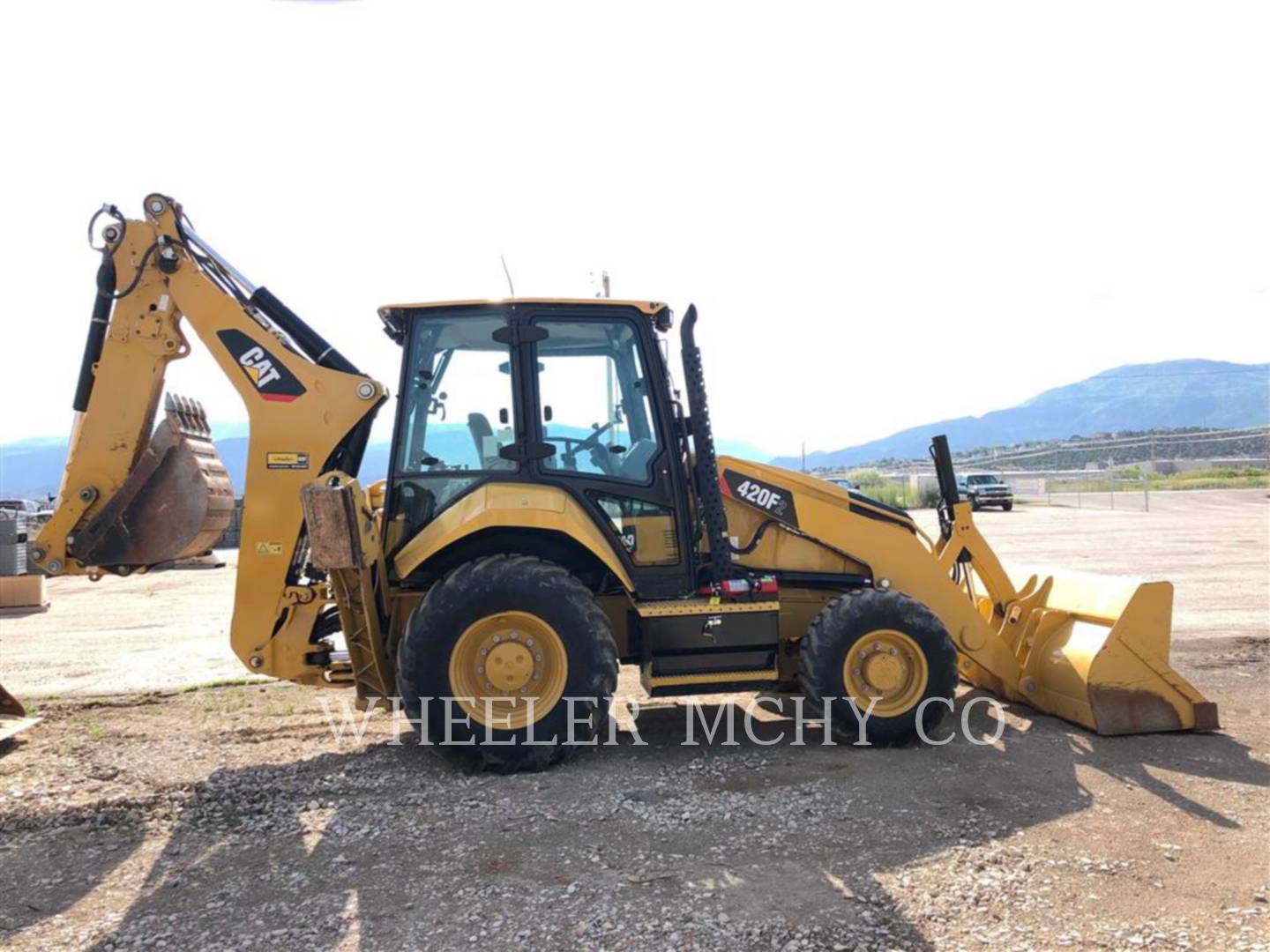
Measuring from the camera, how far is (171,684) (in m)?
7.88

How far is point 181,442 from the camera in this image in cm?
554

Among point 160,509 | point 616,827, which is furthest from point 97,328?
point 616,827

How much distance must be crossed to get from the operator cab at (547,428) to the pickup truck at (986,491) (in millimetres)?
32768

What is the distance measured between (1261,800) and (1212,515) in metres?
28.9

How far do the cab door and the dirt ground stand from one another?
49.8 inches

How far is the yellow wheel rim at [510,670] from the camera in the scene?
5.16m

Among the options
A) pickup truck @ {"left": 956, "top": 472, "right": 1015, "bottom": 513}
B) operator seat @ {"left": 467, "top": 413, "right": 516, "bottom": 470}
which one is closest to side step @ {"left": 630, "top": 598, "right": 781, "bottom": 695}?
operator seat @ {"left": 467, "top": 413, "right": 516, "bottom": 470}

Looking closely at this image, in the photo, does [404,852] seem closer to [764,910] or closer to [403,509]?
[764,910]

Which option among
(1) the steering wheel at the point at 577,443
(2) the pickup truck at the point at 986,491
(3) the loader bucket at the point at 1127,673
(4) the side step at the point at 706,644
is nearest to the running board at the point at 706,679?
(4) the side step at the point at 706,644

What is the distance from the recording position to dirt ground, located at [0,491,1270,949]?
344 cm

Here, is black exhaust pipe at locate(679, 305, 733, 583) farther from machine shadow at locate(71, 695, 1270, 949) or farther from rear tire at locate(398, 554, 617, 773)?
machine shadow at locate(71, 695, 1270, 949)

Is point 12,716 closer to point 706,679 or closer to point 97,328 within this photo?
point 97,328

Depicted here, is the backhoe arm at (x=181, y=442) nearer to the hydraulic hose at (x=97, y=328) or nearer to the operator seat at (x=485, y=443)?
the hydraulic hose at (x=97, y=328)

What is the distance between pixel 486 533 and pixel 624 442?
104cm
